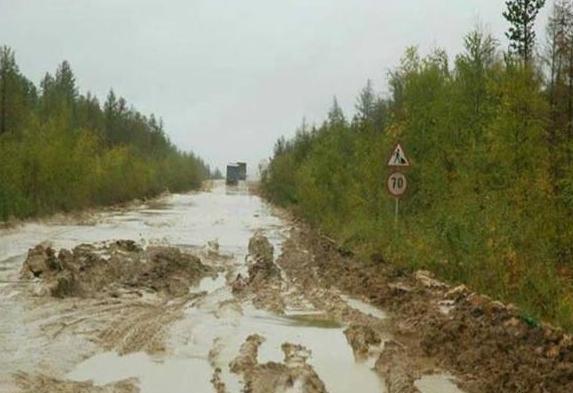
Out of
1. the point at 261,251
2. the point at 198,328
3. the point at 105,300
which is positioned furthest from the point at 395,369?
the point at 261,251

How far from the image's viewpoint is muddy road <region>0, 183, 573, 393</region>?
25.6 ft

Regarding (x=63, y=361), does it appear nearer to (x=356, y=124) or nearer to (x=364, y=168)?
(x=364, y=168)

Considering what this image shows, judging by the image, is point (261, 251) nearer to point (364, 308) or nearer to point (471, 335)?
point (364, 308)

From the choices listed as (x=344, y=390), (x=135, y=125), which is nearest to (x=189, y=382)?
(x=344, y=390)

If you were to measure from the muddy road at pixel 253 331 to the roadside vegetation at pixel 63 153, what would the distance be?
69.0ft

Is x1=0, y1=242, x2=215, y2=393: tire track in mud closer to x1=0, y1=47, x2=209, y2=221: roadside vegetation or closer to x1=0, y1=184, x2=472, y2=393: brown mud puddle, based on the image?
x1=0, y1=184, x2=472, y2=393: brown mud puddle

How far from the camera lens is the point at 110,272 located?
16.2m

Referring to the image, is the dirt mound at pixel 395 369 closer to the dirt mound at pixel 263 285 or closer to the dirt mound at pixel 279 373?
the dirt mound at pixel 279 373

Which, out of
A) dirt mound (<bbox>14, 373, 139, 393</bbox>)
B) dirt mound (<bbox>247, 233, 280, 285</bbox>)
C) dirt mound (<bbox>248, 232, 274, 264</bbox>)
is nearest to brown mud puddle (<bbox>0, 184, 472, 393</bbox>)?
dirt mound (<bbox>14, 373, 139, 393</bbox>)

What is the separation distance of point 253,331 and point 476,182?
896cm

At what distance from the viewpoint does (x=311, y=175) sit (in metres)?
37.9

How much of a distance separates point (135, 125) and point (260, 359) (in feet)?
341

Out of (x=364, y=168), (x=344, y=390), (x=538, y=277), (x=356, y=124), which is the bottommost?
(x=344, y=390)

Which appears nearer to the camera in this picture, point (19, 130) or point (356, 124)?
point (356, 124)
